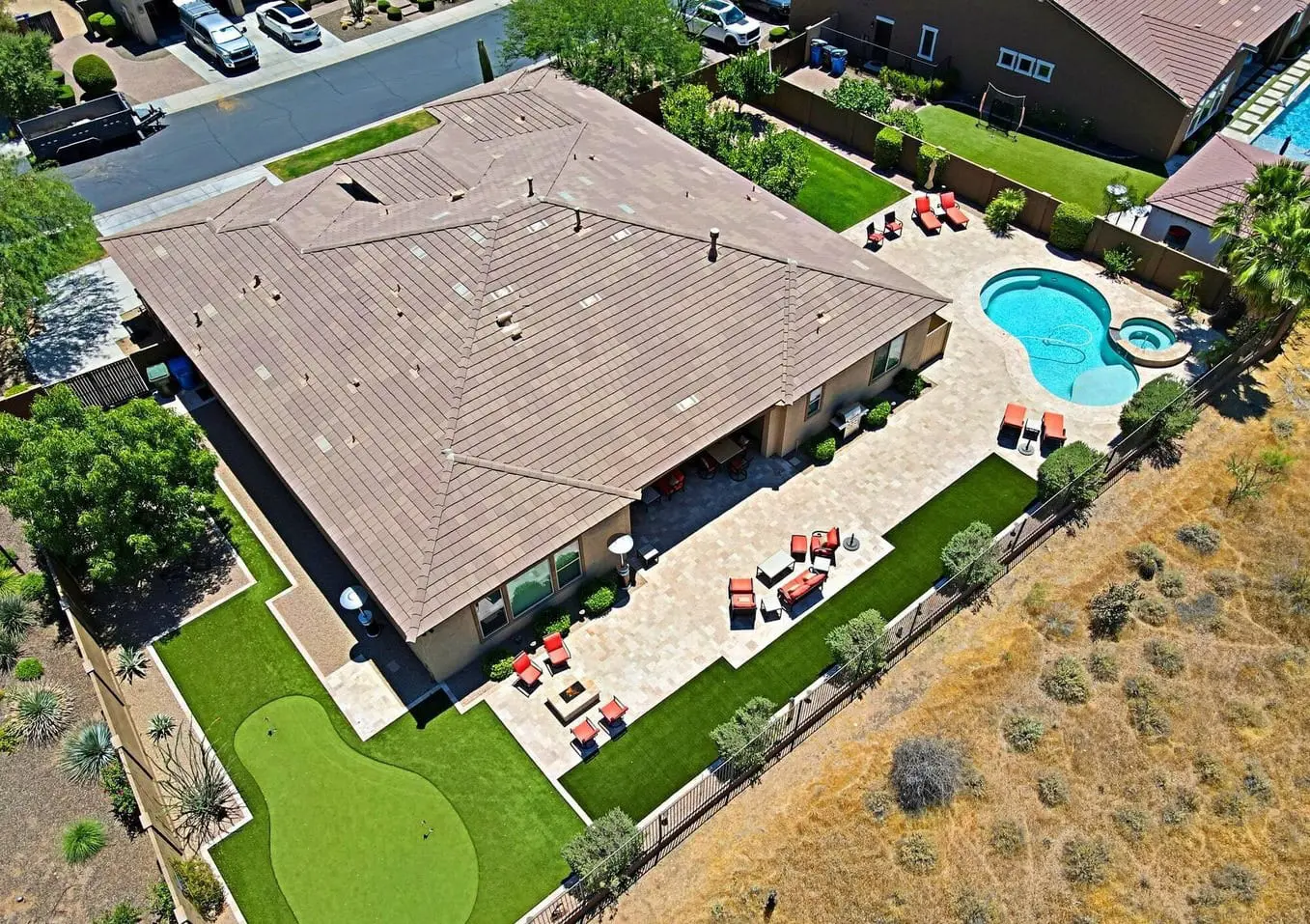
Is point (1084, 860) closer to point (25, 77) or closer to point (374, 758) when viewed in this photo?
point (374, 758)

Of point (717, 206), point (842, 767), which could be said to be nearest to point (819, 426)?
point (717, 206)

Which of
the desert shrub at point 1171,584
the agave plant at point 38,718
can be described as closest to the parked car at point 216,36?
the agave plant at point 38,718

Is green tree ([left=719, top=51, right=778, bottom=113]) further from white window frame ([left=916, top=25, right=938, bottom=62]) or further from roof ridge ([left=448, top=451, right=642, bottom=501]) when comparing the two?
roof ridge ([left=448, top=451, right=642, bottom=501])

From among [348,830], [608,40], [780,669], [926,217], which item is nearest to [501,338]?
[780,669]

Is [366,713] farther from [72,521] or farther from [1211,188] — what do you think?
[1211,188]

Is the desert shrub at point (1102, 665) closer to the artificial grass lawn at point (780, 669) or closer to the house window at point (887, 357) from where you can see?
the artificial grass lawn at point (780, 669)

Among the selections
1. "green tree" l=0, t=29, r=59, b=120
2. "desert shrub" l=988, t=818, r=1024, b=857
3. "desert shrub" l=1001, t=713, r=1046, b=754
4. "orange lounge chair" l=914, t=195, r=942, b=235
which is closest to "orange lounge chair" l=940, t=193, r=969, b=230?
"orange lounge chair" l=914, t=195, r=942, b=235
